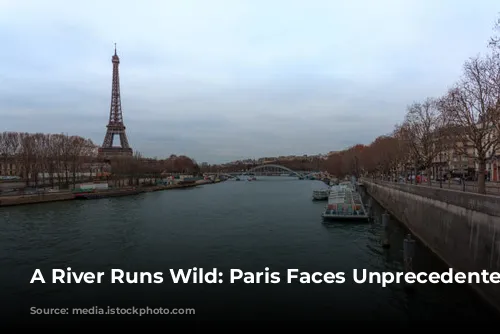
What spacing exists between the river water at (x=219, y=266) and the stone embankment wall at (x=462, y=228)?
1.89 feet

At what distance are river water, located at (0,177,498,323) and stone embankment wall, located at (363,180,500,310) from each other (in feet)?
1.89

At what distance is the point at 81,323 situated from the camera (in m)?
8.62

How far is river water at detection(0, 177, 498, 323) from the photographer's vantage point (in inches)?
368

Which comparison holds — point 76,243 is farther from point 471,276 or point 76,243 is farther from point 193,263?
point 471,276

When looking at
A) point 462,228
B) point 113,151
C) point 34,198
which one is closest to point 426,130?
point 462,228

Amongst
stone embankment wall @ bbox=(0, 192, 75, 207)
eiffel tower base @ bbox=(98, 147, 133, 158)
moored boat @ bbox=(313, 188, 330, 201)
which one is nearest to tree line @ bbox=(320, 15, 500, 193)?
moored boat @ bbox=(313, 188, 330, 201)

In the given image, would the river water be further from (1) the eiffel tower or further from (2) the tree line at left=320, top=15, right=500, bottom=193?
(1) the eiffel tower

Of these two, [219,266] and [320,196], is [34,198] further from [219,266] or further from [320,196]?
[219,266]

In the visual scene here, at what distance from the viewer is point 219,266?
1350 centimetres

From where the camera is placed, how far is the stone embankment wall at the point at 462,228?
9430 mm

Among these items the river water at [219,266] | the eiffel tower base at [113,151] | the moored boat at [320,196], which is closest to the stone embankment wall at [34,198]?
the river water at [219,266]

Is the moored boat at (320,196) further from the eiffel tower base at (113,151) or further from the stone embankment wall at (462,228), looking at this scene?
the eiffel tower base at (113,151)

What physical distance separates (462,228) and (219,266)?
8238mm

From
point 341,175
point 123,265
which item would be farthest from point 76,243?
point 341,175
